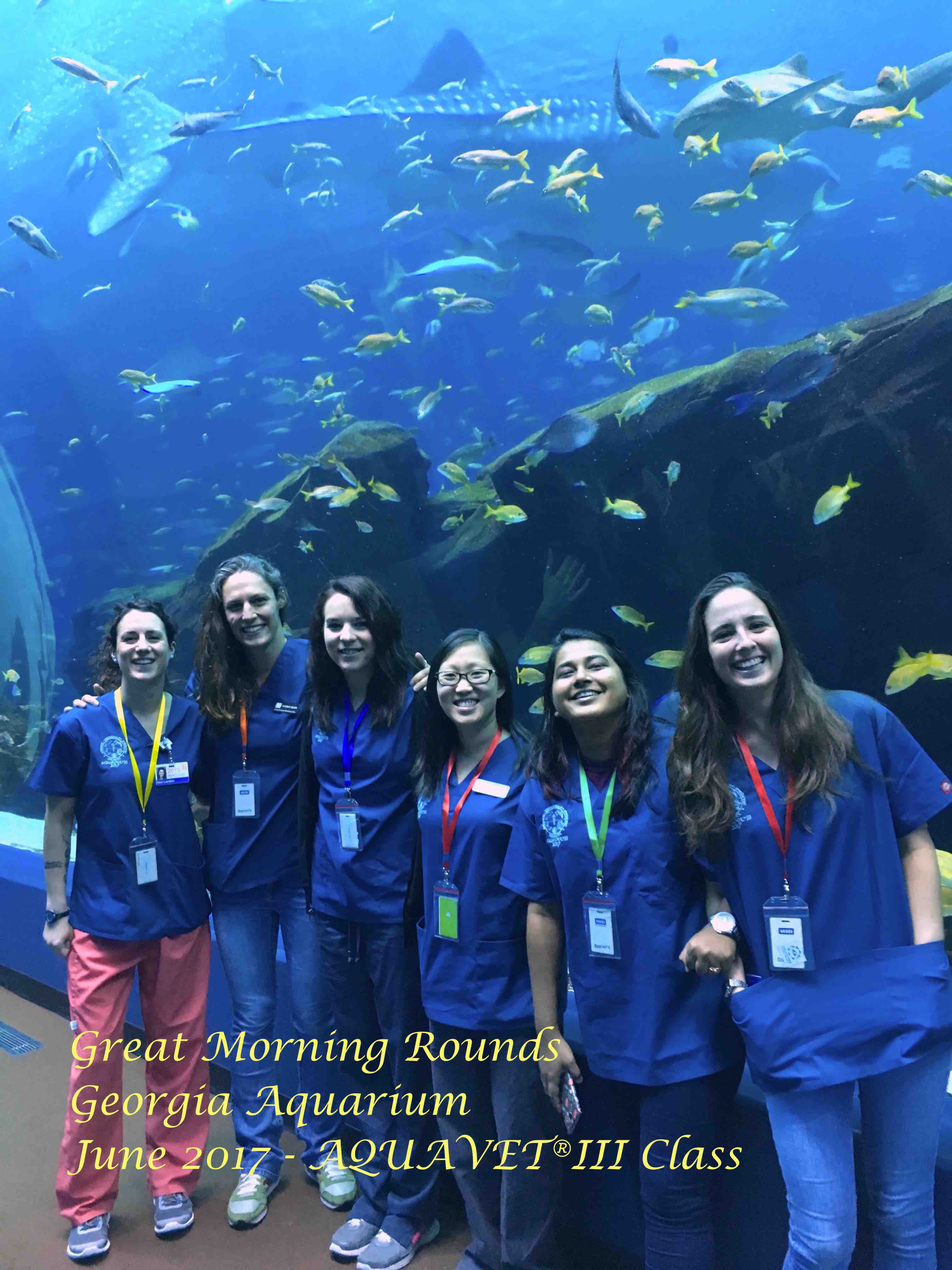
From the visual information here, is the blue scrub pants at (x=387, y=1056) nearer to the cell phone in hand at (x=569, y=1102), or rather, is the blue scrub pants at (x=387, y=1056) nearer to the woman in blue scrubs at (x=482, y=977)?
the woman in blue scrubs at (x=482, y=977)

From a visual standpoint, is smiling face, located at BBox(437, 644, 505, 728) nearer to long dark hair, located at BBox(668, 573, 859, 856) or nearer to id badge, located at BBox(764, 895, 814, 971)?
long dark hair, located at BBox(668, 573, 859, 856)

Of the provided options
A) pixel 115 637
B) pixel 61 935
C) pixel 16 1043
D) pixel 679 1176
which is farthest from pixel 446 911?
pixel 16 1043

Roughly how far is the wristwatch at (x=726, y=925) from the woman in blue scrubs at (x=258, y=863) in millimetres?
1295

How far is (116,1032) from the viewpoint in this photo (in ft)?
7.29

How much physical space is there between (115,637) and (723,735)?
186cm

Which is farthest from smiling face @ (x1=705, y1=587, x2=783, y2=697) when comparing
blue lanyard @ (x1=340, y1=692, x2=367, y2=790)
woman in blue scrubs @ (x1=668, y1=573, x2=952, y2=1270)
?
blue lanyard @ (x1=340, y1=692, x2=367, y2=790)

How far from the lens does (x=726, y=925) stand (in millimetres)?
1439

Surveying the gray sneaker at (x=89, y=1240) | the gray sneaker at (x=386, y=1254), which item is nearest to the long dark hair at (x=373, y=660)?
the gray sneaker at (x=386, y=1254)

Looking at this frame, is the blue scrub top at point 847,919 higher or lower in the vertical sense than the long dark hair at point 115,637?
lower

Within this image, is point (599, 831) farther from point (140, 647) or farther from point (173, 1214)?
point (173, 1214)

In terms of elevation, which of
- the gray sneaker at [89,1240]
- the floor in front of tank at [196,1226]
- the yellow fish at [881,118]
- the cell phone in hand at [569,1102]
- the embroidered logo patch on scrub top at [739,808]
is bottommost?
the floor in front of tank at [196,1226]

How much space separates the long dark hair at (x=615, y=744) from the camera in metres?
1.59

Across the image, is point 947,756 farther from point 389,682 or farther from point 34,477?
point 34,477

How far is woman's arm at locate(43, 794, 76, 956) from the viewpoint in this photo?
7.38 ft
